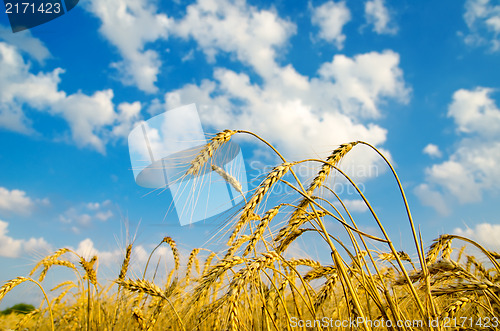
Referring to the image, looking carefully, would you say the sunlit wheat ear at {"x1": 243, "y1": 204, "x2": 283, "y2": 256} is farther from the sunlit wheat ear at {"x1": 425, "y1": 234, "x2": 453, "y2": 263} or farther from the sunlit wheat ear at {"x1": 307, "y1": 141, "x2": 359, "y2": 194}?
the sunlit wheat ear at {"x1": 425, "y1": 234, "x2": 453, "y2": 263}

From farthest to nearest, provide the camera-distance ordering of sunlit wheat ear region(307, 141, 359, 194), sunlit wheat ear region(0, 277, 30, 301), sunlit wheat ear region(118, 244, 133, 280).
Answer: sunlit wheat ear region(118, 244, 133, 280) < sunlit wheat ear region(0, 277, 30, 301) < sunlit wheat ear region(307, 141, 359, 194)

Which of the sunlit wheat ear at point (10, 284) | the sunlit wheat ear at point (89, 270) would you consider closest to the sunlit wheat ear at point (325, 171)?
the sunlit wheat ear at point (89, 270)

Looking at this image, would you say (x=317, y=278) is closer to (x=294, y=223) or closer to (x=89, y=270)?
(x=294, y=223)

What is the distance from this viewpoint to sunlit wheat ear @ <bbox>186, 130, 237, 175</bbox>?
259cm

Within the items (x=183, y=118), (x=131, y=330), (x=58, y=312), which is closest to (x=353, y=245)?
(x=131, y=330)

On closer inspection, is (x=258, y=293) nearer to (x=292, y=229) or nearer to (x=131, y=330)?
(x=292, y=229)

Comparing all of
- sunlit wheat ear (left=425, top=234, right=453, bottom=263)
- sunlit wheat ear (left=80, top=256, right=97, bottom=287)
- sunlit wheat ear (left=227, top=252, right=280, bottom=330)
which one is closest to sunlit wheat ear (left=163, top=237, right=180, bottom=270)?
sunlit wheat ear (left=80, top=256, right=97, bottom=287)

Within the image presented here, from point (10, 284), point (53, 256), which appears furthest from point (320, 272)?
point (53, 256)

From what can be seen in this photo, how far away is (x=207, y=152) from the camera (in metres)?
2.62

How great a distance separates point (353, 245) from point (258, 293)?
34.6 inches

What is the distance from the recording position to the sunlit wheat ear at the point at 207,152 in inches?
102

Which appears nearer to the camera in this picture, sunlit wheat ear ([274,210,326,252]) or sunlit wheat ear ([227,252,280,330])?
sunlit wheat ear ([227,252,280,330])

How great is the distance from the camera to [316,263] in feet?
11.4

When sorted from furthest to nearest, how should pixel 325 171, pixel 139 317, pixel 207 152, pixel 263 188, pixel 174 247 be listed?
pixel 174 247 < pixel 139 317 < pixel 325 171 < pixel 207 152 < pixel 263 188
